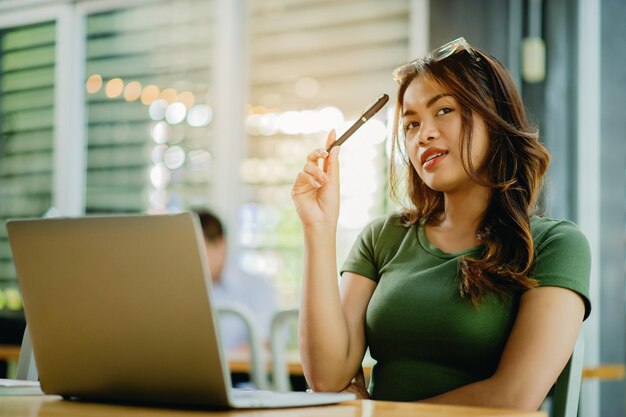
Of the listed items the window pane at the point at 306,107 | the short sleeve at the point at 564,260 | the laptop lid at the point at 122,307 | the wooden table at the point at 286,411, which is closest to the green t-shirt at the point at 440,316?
the short sleeve at the point at 564,260

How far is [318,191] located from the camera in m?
1.58

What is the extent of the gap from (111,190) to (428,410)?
4237mm

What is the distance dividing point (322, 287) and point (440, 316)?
21 cm

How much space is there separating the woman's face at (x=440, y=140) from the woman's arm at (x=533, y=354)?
0.28 m

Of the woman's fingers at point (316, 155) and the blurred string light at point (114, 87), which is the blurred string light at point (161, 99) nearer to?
the blurred string light at point (114, 87)

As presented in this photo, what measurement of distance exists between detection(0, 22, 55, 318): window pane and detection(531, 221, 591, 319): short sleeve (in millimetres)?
4026

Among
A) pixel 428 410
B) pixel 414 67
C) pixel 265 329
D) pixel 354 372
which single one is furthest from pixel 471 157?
pixel 265 329

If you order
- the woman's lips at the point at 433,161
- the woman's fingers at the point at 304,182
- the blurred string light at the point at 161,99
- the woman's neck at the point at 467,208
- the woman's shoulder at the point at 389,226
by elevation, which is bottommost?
the woman's shoulder at the point at 389,226

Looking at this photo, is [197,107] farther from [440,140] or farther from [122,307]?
[122,307]

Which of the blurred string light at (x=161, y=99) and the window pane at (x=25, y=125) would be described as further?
the window pane at (x=25, y=125)

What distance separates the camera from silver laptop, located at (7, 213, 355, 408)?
102 cm

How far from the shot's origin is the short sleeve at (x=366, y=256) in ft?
5.59

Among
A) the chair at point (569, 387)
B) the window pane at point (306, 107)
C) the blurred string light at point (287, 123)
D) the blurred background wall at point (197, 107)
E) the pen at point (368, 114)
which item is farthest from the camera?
the blurred string light at point (287, 123)

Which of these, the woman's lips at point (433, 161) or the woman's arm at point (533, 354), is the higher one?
the woman's lips at point (433, 161)
